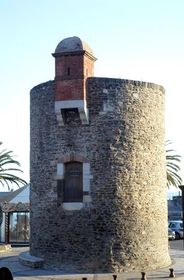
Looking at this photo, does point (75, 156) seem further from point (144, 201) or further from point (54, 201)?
point (144, 201)

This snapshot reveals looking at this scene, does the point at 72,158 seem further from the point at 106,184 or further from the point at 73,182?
the point at 106,184

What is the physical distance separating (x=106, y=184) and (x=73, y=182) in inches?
49.0

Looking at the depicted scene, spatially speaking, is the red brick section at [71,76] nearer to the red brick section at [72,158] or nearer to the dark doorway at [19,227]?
the red brick section at [72,158]

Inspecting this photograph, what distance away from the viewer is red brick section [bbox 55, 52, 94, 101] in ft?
56.7

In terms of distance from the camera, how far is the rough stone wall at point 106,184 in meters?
17.0

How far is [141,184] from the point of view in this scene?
58.0 feet

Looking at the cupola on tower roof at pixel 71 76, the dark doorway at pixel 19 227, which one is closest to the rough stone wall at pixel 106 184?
the cupola on tower roof at pixel 71 76

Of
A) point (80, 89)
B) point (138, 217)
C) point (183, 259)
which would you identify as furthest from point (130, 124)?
point (183, 259)

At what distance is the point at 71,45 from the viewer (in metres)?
17.6

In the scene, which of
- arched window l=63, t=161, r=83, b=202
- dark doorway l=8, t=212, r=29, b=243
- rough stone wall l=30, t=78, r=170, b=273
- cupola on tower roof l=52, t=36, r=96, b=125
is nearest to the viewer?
rough stone wall l=30, t=78, r=170, b=273

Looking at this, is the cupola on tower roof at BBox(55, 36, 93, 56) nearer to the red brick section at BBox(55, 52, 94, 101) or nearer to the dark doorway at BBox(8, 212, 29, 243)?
the red brick section at BBox(55, 52, 94, 101)

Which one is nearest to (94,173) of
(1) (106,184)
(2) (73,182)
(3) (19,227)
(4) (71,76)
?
(1) (106,184)

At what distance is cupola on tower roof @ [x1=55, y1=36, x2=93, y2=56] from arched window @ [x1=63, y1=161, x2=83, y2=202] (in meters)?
4.04

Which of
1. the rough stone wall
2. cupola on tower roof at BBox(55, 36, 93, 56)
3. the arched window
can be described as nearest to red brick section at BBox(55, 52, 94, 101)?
cupola on tower roof at BBox(55, 36, 93, 56)
